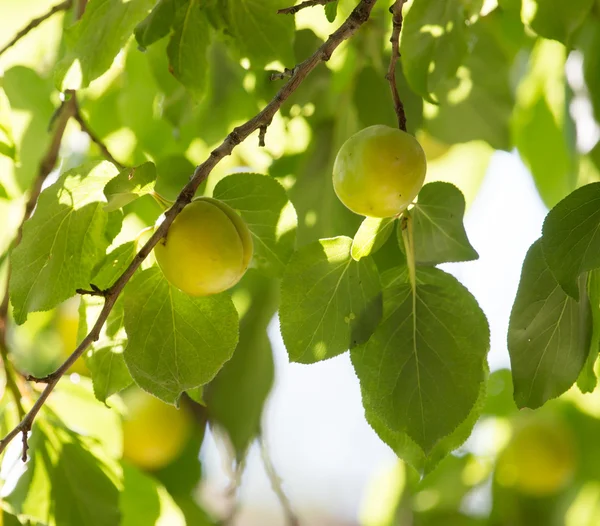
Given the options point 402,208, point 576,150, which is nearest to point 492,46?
point 576,150

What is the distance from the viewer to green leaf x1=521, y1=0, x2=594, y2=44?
2.43 feet

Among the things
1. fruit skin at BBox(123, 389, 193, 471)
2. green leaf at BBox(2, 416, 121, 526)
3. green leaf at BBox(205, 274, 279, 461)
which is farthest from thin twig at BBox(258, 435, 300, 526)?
fruit skin at BBox(123, 389, 193, 471)

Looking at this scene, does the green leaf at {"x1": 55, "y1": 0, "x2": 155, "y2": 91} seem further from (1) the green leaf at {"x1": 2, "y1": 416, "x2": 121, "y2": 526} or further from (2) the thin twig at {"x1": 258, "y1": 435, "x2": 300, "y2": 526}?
(2) the thin twig at {"x1": 258, "y1": 435, "x2": 300, "y2": 526}

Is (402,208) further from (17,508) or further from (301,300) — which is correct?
(17,508)

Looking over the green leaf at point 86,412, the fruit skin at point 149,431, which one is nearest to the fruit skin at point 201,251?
the green leaf at point 86,412

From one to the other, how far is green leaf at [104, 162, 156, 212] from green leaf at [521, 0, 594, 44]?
0.42 meters

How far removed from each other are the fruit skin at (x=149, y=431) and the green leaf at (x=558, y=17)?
2.56 feet

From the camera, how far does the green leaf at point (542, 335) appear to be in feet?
1.96

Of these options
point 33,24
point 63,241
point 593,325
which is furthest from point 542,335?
point 33,24

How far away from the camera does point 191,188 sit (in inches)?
21.8

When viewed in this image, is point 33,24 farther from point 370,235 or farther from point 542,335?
point 542,335

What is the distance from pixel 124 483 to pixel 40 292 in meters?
0.40

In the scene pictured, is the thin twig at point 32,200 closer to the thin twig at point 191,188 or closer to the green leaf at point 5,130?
the green leaf at point 5,130

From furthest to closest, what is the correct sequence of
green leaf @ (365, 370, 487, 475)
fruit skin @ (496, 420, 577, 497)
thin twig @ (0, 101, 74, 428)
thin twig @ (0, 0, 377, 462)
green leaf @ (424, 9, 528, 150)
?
fruit skin @ (496, 420, 577, 497), green leaf @ (424, 9, 528, 150), thin twig @ (0, 101, 74, 428), green leaf @ (365, 370, 487, 475), thin twig @ (0, 0, 377, 462)
